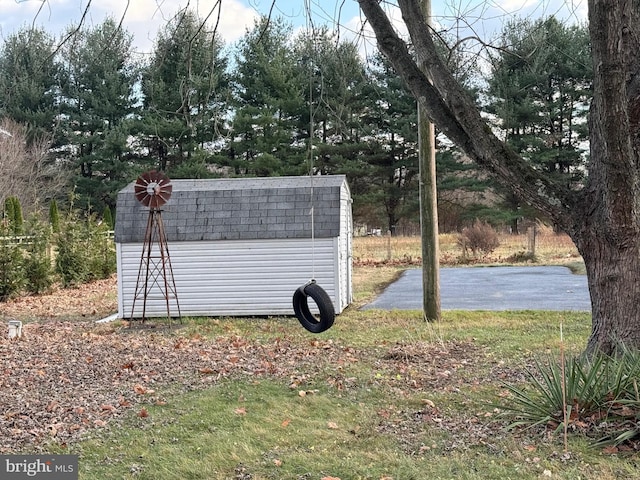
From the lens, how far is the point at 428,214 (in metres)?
8.80

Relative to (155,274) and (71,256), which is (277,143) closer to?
(71,256)

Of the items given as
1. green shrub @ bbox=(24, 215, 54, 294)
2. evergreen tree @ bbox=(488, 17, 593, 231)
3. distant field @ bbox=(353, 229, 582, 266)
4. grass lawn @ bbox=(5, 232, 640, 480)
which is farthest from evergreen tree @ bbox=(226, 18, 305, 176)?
grass lawn @ bbox=(5, 232, 640, 480)

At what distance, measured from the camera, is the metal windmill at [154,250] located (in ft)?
31.7

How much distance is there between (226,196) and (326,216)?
1.89 m

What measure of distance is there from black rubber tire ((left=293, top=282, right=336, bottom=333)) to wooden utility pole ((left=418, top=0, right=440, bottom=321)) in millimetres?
3837

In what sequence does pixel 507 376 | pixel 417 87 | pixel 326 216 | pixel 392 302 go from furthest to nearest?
pixel 392 302, pixel 326 216, pixel 507 376, pixel 417 87

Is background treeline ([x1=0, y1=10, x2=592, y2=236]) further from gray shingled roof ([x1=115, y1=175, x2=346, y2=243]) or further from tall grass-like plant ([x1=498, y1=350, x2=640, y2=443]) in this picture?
tall grass-like plant ([x1=498, y1=350, x2=640, y2=443])

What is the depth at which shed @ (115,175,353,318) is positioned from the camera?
10.3m

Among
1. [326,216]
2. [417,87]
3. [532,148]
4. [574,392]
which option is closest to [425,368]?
[574,392]

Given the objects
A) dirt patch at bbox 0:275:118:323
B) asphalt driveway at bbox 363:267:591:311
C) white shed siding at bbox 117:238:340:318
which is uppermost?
white shed siding at bbox 117:238:340:318

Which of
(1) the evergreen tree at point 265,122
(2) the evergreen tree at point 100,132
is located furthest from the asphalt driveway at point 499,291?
(2) the evergreen tree at point 100,132

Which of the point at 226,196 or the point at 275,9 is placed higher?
the point at 275,9

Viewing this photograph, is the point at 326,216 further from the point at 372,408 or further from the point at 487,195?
the point at 487,195

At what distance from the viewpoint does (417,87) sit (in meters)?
4.79
